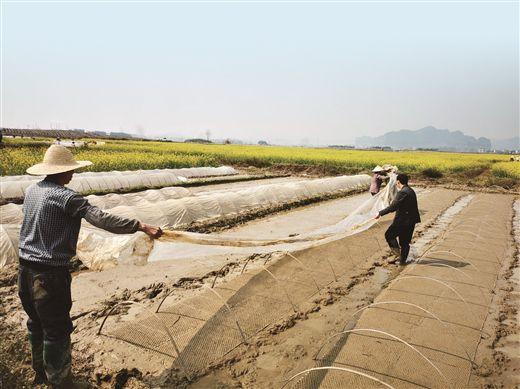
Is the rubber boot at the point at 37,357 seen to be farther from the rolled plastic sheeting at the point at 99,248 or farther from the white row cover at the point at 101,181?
the white row cover at the point at 101,181

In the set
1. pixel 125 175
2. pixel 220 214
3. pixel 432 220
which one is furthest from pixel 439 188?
pixel 125 175

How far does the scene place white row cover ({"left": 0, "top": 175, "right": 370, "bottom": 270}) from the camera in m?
3.89

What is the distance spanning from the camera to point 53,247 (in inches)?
99.0

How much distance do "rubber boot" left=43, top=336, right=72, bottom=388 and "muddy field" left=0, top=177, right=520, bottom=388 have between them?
15.4 inches

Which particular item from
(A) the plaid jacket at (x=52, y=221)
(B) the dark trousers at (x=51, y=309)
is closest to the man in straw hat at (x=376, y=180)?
(A) the plaid jacket at (x=52, y=221)

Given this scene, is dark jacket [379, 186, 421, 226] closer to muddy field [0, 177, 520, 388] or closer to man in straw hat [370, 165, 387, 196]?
muddy field [0, 177, 520, 388]

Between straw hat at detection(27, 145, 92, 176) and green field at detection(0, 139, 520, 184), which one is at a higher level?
straw hat at detection(27, 145, 92, 176)

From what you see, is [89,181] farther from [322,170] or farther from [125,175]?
[322,170]

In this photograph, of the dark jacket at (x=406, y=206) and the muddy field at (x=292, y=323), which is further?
the dark jacket at (x=406, y=206)

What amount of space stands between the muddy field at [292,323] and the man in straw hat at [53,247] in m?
0.65

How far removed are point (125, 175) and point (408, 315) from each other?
1250 centimetres

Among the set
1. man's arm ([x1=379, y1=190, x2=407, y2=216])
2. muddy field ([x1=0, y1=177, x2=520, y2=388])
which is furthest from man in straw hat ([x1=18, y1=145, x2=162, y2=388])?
man's arm ([x1=379, y1=190, x2=407, y2=216])

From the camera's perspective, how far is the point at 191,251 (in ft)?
12.2

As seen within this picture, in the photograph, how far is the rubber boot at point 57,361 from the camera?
2.58 meters
